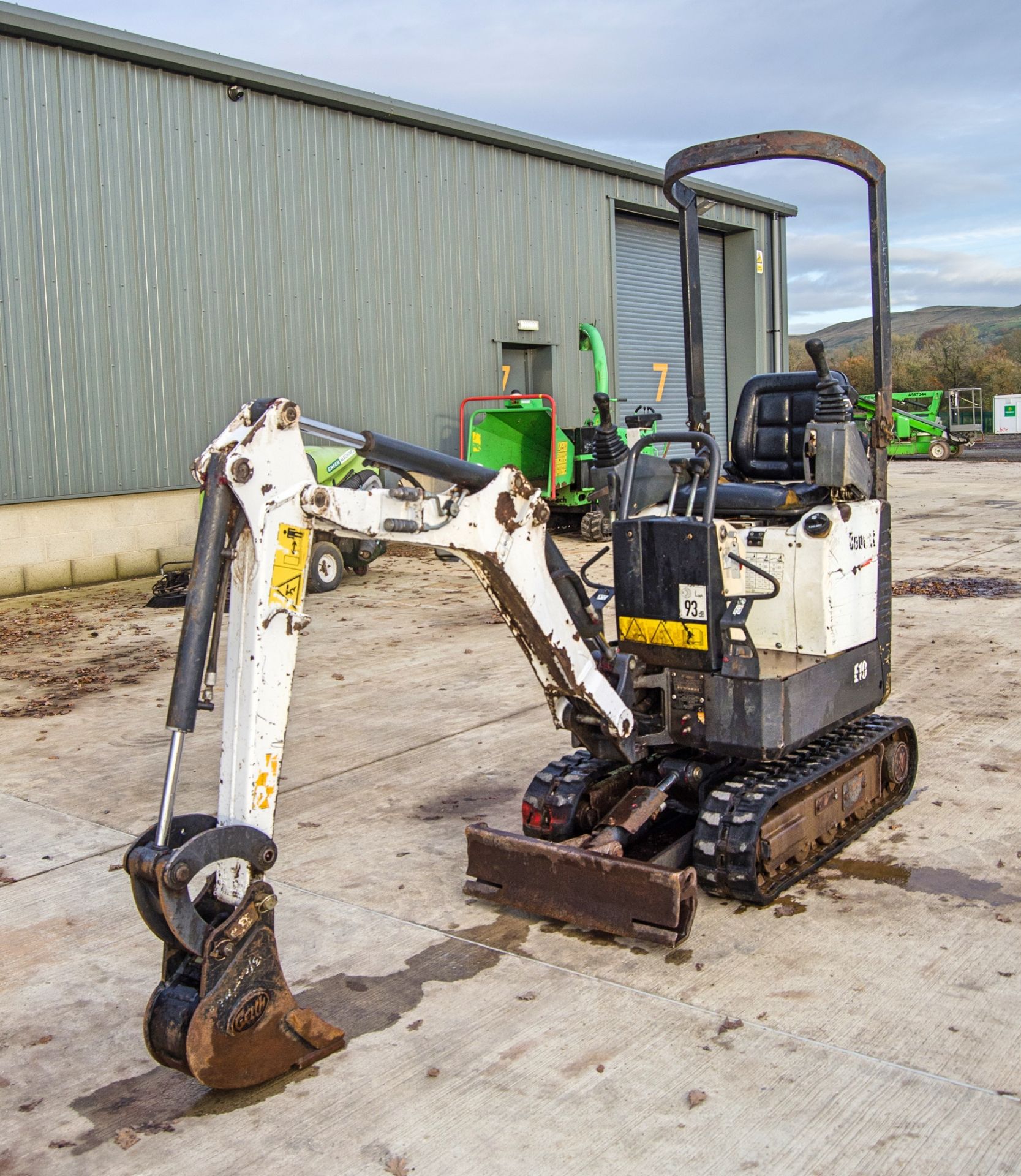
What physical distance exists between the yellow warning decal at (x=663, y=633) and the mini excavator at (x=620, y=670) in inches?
0.4

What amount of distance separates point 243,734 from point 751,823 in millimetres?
1927

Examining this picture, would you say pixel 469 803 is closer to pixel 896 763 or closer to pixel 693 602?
pixel 693 602

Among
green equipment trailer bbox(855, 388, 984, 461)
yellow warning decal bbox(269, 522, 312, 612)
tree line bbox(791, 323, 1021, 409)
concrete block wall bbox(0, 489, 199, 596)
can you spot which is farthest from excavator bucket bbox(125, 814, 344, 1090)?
tree line bbox(791, 323, 1021, 409)

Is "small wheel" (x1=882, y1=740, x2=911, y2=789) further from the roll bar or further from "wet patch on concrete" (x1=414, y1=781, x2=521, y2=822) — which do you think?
"wet patch on concrete" (x1=414, y1=781, x2=521, y2=822)

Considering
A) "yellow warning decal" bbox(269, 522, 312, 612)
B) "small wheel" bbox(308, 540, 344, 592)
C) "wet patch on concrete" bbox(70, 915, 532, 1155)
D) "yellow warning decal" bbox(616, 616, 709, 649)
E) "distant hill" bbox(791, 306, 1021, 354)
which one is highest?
"distant hill" bbox(791, 306, 1021, 354)

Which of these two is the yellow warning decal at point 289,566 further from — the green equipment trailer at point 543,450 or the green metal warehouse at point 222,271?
the green equipment trailer at point 543,450

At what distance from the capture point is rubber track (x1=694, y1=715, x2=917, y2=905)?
434cm

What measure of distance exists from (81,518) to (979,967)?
11.0 meters

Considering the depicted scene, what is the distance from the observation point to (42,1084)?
11.5 ft

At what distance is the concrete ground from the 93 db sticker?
1068 millimetres

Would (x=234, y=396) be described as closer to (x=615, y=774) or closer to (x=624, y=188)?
(x=624, y=188)

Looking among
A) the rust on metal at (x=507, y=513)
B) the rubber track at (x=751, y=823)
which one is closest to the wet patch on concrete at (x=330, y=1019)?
the rubber track at (x=751, y=823)

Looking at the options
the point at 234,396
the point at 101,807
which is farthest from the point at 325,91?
the point at 101,807

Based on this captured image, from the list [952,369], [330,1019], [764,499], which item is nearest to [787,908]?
[764,499]
